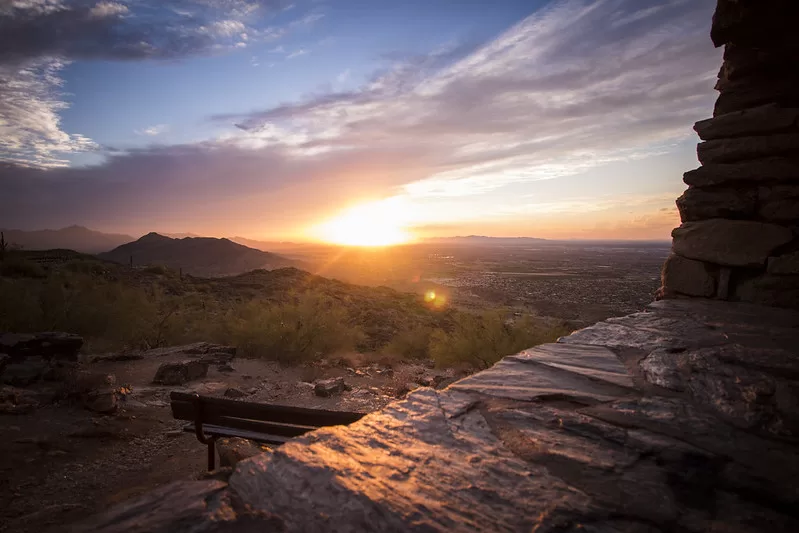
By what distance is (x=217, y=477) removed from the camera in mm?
1452

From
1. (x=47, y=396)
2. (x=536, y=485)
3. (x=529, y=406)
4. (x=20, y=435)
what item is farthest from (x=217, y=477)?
(x=47, y=396)

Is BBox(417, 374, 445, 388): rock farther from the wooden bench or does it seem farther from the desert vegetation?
the wooden bench

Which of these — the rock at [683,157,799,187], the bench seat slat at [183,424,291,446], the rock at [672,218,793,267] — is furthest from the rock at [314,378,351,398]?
the rock at [683,157,799,187]

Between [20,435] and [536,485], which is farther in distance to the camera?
[20,435]

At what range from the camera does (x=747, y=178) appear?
405 centimetres

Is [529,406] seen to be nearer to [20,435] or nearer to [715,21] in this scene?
[715,21]

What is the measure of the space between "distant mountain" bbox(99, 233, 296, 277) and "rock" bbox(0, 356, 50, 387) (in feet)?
180

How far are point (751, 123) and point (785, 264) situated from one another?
1.47 metres

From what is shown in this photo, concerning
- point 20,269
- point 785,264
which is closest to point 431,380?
point 785,264

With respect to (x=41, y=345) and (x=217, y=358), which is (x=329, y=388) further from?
(x=41, y=345)

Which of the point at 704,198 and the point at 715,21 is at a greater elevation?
the point at 715,21

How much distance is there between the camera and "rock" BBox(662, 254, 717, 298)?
423 cm

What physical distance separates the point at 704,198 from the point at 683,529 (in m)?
4.32

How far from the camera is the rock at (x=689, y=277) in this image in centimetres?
423
